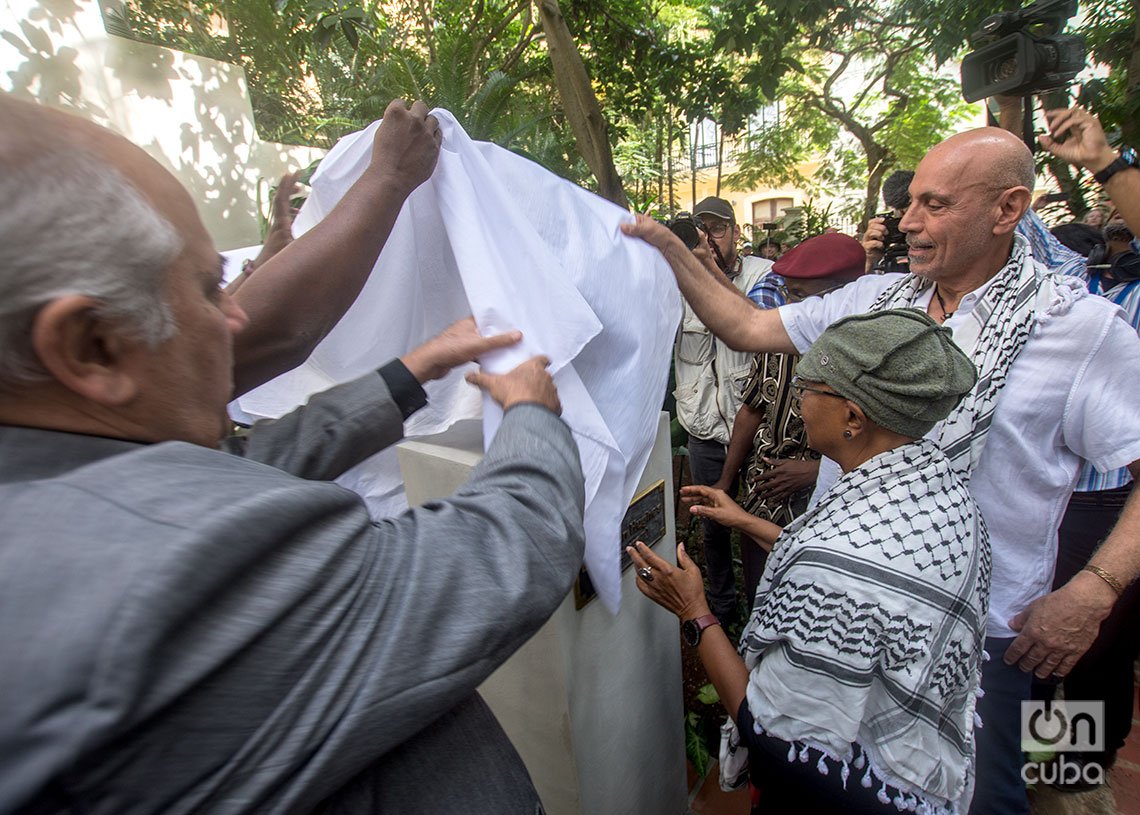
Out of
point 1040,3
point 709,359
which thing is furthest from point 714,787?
point 1040,3

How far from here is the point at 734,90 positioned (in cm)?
661

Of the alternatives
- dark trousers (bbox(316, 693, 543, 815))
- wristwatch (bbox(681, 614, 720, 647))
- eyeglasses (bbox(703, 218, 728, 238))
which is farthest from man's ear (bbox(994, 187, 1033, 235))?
eyeglasses (bbox(703, 218, 728, 238))

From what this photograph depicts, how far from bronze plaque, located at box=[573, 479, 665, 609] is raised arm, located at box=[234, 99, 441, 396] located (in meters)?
0.79

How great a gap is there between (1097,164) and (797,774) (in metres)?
2.11

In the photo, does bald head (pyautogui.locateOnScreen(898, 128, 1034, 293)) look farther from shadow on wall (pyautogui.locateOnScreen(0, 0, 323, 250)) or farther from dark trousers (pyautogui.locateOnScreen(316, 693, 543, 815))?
shadow on wall (pyautogui.locateOnScreen(0, 0, 323, 250))

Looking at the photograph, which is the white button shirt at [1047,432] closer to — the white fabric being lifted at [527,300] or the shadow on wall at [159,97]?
the white fabric being lifted at [527,300]

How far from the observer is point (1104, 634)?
87.7 inches

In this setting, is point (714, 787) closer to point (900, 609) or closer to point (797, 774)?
point (797, 774)

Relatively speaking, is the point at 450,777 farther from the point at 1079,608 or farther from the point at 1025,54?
the point at 1025,54

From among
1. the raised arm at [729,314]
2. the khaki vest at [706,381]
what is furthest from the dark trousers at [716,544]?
the raised arm at [729,314]

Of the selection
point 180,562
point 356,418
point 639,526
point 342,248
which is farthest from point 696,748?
point 180,562

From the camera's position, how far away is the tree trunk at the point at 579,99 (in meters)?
5.45

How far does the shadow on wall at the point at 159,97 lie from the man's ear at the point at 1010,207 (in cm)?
485

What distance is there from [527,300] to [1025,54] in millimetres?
2702
